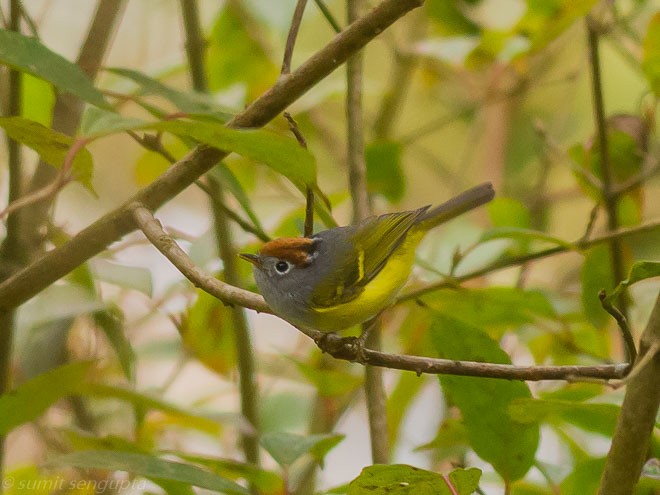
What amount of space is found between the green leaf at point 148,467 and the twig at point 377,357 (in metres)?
0.18

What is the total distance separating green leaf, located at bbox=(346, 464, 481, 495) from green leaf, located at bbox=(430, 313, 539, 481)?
0.54 ft

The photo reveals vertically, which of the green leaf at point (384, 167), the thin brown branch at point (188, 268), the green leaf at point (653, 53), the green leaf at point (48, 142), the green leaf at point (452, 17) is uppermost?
the green leaf at point (452, 17)

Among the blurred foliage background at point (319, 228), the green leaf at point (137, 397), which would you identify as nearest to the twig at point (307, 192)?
the blurred foliage background at point (319, 228)

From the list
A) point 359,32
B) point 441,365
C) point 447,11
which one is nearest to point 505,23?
point 447,11

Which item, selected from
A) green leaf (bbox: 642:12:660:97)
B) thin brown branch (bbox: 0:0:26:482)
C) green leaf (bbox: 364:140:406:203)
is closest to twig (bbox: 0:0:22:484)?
thin brown branch (bbox: 0:0:26:482)

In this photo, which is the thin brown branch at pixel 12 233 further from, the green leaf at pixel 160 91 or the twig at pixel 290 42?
the twig at pixel 290 42

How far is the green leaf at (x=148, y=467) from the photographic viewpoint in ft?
2.67

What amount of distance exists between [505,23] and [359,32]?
103 centimetres

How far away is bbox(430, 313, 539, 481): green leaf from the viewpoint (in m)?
0.85

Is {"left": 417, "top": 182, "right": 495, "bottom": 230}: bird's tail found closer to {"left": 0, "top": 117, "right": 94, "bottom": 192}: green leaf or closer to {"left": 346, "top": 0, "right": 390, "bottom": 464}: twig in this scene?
{"left": 346, "top": 0, "right": 390, "bottom": 464}: twig

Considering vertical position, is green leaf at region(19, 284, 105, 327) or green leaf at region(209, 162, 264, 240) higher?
green leaf at region(209, 162, 264, 240)

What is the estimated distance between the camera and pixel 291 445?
35.7 inches

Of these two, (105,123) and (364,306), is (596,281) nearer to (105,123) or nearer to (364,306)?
(364,306)

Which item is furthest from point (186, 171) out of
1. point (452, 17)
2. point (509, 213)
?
point (452, 17)
